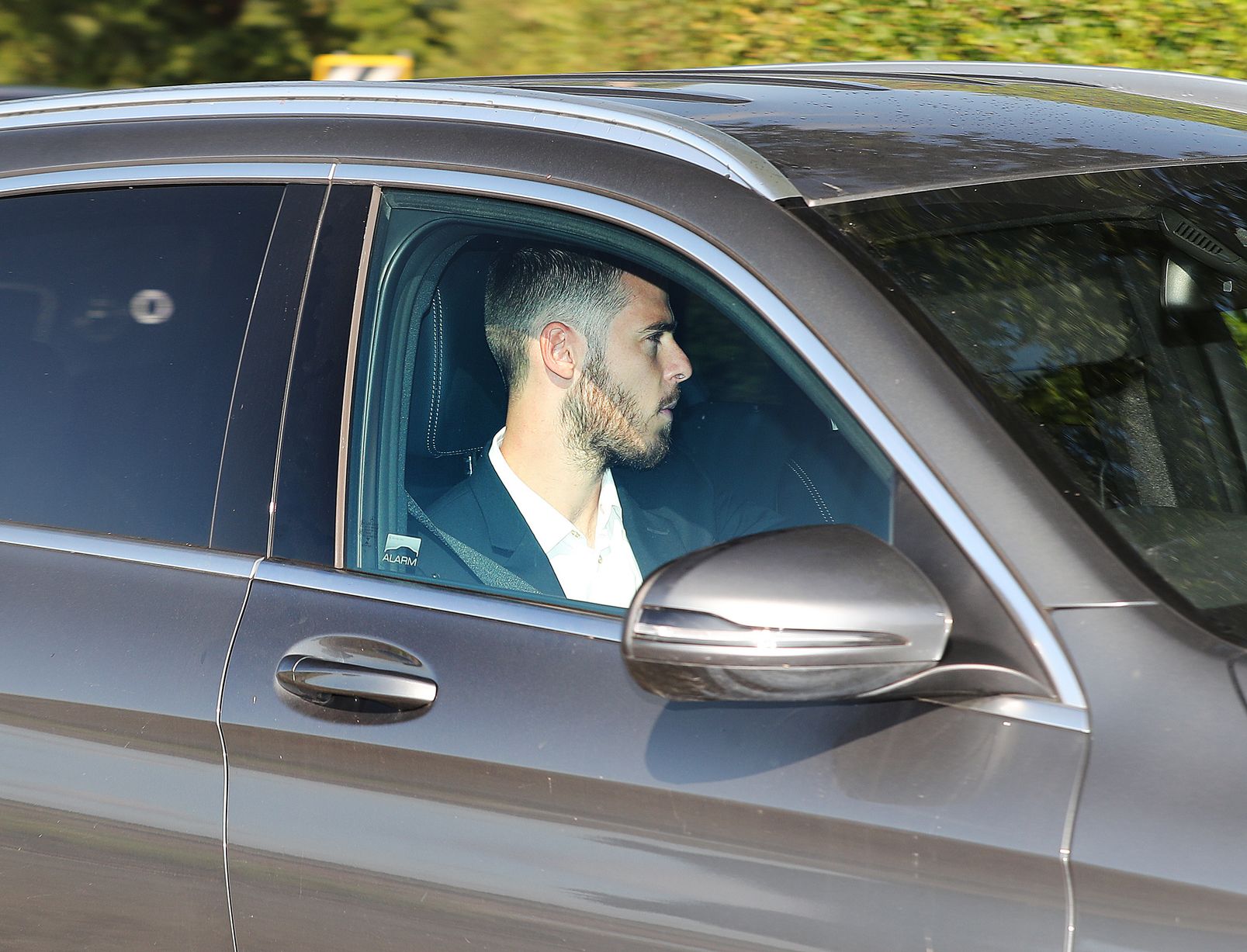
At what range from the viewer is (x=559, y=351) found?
7.36ft

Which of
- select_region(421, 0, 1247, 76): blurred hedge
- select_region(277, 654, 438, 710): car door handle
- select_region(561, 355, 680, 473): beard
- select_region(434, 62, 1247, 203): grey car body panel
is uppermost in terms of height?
select_region(421, 0, 1247, 76): blurred hedge

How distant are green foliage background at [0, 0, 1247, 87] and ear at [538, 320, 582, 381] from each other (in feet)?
11.4

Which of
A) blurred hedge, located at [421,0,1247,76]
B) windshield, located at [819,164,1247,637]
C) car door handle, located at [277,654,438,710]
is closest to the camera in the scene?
windshield, located at [819,164,1247,637]

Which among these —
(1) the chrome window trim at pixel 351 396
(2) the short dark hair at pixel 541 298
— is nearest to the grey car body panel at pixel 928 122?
(2) the short dark hair at pixel 541 298

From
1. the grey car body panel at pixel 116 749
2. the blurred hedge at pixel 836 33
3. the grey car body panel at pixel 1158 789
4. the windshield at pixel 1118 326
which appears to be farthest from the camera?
the blurred hedge at pixel 836 33

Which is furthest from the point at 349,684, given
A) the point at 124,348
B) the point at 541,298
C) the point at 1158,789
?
the point at 1158,789

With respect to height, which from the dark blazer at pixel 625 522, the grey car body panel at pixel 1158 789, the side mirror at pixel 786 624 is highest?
the dark blazer at pixel 625 522

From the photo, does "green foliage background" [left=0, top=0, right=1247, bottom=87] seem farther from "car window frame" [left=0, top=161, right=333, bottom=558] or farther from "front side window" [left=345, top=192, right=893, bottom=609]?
"car window frame" [left=0, top=161, right=333, bottom=558]

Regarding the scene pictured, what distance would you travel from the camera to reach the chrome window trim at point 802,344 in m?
1.59

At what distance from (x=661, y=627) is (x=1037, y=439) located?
482 mm

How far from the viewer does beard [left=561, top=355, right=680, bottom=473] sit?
7.16ft

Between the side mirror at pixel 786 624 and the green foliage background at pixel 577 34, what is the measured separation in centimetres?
397

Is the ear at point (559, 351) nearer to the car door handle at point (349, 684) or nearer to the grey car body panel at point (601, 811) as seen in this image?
the grey car body panel at point (601, 811)

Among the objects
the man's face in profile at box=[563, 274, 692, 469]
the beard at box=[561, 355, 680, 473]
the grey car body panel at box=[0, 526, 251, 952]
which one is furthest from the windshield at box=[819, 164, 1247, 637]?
the grey car body panel at box=[0, 526, 251, 952]
